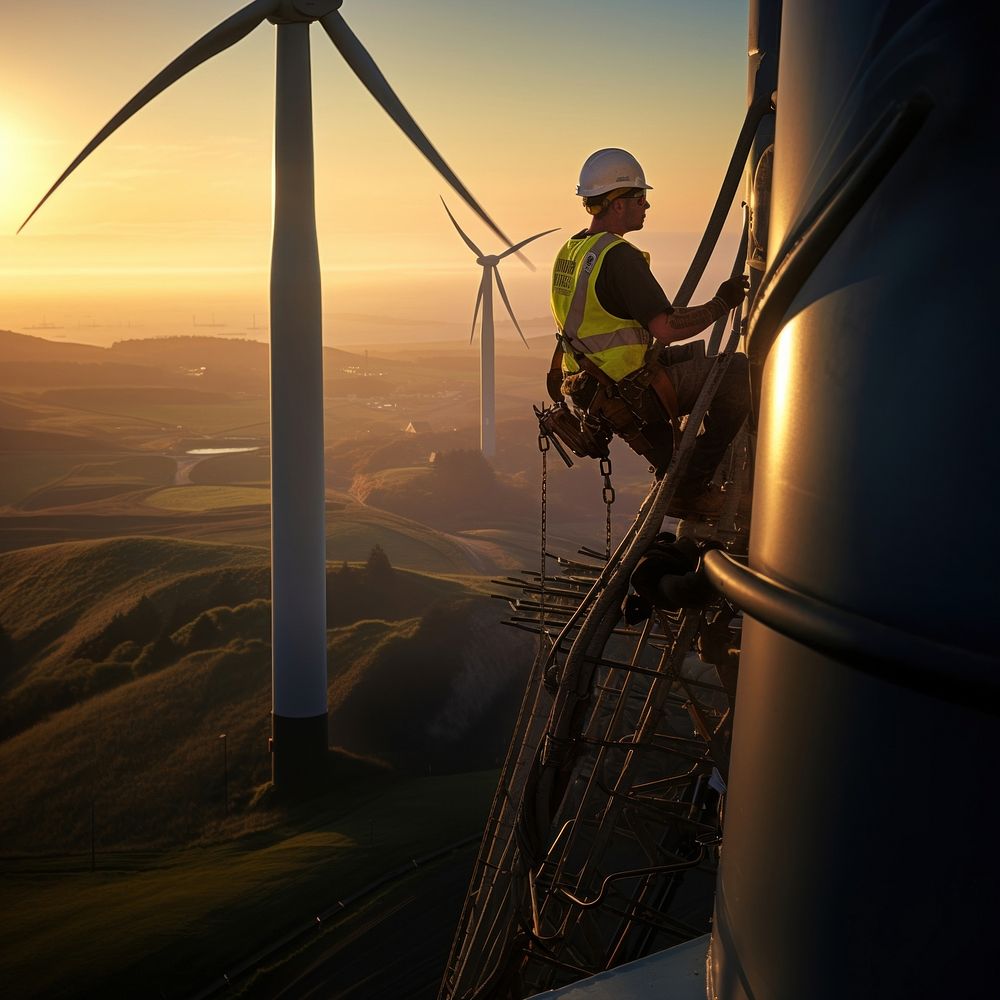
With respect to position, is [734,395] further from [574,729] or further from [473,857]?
[473,857]

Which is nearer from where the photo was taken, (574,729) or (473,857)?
(574,729)

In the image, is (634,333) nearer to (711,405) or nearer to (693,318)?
(693,318)

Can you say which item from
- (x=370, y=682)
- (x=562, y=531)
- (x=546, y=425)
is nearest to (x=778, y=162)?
(x=546, y=425)

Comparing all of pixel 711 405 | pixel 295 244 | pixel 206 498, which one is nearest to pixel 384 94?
pixel 295 244

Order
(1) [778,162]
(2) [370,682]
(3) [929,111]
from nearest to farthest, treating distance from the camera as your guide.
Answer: (3) [929,111]
(1) [778,162]
(2) [370,682]

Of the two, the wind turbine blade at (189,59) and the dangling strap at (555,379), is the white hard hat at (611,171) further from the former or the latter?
the wind turbine blade at (189,59)

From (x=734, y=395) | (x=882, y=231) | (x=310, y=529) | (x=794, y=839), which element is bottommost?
(x=310, y=529)

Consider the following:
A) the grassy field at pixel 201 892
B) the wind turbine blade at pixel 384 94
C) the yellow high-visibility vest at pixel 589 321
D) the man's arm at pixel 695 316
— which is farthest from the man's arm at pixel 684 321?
the wind turbine blade at pixel 384 94
